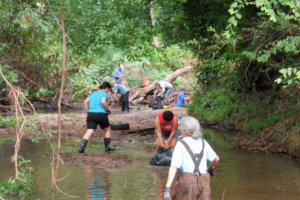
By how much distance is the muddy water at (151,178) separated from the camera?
9.73 metres

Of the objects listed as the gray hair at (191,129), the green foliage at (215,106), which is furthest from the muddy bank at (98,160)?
the green foliage at (215,106)

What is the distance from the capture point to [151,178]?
11.2m

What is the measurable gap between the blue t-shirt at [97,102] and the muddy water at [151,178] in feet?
3.99

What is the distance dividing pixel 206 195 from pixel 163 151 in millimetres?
5641

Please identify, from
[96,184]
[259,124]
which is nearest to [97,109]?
[96,184]

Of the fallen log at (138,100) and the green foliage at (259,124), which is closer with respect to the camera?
the green foliage at (259,124)

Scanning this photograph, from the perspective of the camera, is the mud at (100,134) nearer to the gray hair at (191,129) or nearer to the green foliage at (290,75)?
the gray hair at (191,129)

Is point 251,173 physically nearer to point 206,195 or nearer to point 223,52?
point 206,195

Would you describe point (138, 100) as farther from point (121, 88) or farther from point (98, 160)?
point (98, 160)

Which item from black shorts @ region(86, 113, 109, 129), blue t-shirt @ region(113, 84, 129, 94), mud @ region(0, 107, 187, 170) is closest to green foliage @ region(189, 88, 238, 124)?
mud @ region(0, 107, 187, 170)

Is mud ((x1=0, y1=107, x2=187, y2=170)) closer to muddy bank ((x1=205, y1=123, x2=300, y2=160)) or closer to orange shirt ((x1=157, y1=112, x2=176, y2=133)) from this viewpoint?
orange shirt ((x1=157, y1=112, x2=176, y2=133))

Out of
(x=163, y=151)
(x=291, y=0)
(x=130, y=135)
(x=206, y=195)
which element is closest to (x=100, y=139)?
(x=130, y=135)

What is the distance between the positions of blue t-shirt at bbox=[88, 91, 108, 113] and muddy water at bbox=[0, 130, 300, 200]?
1.22 metres

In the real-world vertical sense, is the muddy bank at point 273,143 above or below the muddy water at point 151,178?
above
